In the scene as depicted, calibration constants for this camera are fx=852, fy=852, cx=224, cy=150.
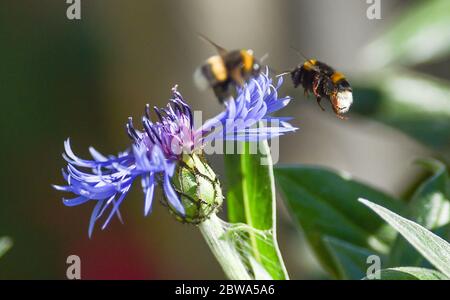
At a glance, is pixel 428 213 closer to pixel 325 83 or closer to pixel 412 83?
pixel 325 83

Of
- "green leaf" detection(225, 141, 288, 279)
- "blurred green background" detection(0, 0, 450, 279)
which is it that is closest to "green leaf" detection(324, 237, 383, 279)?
"green leaf" detection(225, 141, 288, 279)

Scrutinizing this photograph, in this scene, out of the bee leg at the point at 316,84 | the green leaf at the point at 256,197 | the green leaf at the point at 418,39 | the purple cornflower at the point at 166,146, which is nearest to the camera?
the purple cornflower at the point at 166,146

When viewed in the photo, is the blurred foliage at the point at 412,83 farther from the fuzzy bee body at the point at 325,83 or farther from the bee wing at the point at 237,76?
the bee wing at the point at 237,76

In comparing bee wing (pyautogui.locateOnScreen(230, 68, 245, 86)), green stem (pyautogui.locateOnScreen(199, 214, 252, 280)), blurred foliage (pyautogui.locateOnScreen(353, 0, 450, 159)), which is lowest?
green stem (pyautogui.locateOnScreen(199, 214, 252, 280))

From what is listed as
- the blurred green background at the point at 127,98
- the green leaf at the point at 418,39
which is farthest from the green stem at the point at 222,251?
the blurred green background at the point at 127,98

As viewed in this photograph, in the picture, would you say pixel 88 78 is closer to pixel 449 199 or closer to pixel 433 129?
pixel 433 129

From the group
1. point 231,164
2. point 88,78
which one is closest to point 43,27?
point 88,78

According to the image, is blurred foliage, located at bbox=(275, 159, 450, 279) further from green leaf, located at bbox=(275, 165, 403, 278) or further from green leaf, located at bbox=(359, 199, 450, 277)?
green leaf, located at bbox=(359, 199, 450, 277)
